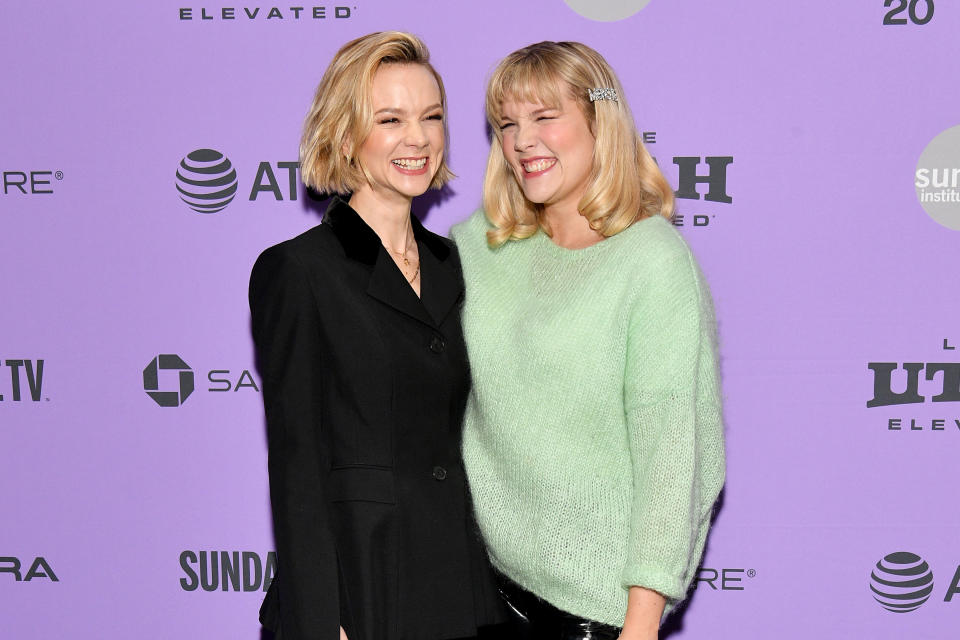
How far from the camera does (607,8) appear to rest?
7.07 feet

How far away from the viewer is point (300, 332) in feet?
4.98

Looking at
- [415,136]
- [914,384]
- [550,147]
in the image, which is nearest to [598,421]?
[550,147]

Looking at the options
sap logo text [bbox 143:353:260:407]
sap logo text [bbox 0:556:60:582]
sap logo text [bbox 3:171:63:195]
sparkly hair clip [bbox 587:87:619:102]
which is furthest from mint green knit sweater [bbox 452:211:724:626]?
sap logo text [bbox 0:556:60:582]

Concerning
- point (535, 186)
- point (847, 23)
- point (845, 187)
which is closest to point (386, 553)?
point (535, 186)

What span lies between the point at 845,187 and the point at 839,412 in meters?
0.60

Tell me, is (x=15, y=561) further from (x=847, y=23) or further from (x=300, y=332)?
(x=847, y=23)

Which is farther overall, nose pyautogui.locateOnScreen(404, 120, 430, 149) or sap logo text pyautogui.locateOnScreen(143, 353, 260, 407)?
sap logo text pyautogui.locateOnScreen(143, 353, 260, 407)

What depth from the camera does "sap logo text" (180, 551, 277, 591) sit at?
246 cm

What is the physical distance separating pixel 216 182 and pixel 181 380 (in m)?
0.58

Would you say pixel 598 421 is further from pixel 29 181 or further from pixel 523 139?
pixel 29 181

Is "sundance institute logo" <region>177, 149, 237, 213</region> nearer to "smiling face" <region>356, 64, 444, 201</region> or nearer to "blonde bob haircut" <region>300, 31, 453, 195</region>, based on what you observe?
"blonde bob haircut" <region>300, 31, 453, 195</region>

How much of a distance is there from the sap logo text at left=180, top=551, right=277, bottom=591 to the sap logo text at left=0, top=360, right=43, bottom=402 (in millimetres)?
642

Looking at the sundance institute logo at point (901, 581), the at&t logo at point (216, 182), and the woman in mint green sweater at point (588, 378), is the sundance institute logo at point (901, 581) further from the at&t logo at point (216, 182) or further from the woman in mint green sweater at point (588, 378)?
the at&t logo at point (216, 182)

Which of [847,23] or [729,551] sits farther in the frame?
[729,551]
